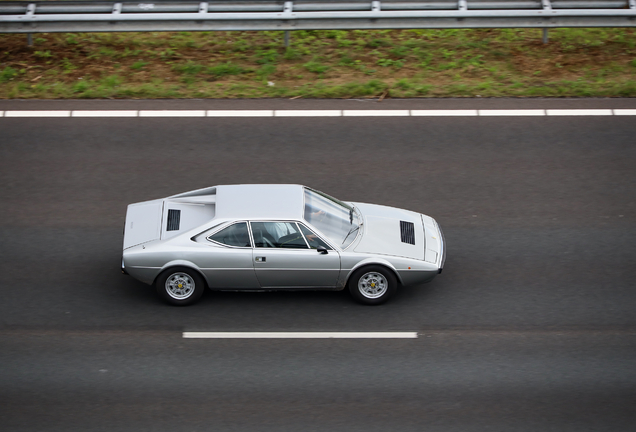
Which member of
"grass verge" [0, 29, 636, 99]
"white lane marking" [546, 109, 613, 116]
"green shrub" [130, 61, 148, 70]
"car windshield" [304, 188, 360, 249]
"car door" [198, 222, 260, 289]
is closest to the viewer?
"car door" [198, 222, 260, 289]

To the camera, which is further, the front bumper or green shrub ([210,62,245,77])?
green shrub ([210,62,245,77])

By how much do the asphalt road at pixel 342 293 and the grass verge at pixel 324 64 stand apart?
50 cm

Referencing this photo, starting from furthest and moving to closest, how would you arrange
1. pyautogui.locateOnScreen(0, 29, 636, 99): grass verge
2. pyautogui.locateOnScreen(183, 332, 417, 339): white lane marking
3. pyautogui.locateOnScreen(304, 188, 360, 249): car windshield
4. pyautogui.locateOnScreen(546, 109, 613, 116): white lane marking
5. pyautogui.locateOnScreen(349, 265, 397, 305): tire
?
pyautogui.locateOnScreen(0, 29, 636, 99): grass verge < pyautogui.locateOnScreen(546, 109, 613, 116): white lane marking < pyautogui.locateOnScreen(304, 188, 360, 249): car windshield < pyautogui.locateOnScreen(349, 265, 397, 305): tire < pyautogui.locateOnScreen(183, 332, 417, 339): white lane marking

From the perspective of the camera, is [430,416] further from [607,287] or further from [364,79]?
[364,79]

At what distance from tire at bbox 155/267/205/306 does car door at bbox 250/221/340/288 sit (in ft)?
2.57

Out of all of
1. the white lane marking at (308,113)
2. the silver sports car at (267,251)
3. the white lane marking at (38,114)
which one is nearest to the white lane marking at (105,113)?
the white lane marking at (38,114)

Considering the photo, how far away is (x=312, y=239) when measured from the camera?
945 centimetres

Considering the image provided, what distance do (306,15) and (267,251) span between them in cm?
737

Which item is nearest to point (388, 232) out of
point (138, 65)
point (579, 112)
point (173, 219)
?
point (173, 219)

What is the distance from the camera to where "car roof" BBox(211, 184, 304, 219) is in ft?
31.1

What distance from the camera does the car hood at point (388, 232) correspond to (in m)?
9.59

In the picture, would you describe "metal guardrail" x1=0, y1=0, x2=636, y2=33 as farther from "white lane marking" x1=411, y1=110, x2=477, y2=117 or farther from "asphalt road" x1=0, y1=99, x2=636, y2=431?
"white lane marking" x1=411, y1=110, x2=477, y2=117

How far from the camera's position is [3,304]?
9758 mm

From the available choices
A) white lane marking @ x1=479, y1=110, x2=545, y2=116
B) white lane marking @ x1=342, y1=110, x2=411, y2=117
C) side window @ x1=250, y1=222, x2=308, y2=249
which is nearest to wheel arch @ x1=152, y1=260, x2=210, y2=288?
side window @ x1=250, y1=222, x2=308, y2=249
